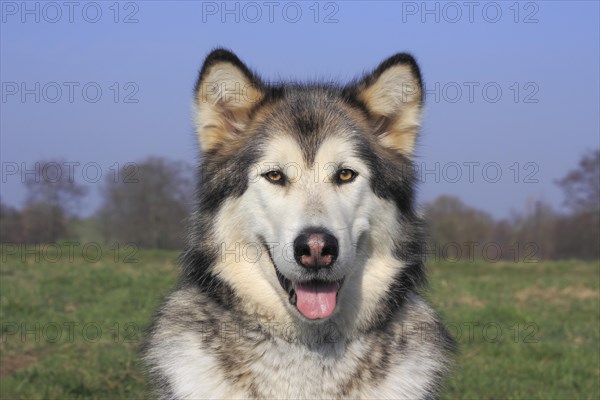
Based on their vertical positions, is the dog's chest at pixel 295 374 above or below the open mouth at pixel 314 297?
below

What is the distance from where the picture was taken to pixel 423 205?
15.9ft

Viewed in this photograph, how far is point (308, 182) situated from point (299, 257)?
506 millimetres

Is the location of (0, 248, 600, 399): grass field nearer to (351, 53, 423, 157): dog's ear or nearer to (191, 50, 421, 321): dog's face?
(191, 50, 421, 321): dog's face

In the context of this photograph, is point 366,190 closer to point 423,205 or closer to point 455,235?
point 423,205

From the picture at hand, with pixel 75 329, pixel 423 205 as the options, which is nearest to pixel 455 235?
pixel 75 329

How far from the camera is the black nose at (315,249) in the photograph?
3930 mm

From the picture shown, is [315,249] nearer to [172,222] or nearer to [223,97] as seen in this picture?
[223,97]

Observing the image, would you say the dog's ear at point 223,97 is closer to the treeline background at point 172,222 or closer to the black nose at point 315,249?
the black nose at point 315,249

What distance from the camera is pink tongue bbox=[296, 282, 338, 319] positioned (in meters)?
4.18

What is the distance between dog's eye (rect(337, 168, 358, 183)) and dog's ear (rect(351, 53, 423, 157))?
0.47m

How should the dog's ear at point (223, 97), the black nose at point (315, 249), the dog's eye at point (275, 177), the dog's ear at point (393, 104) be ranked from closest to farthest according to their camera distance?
the black nose at point (315, 249) → the dog's eye at point (275, 177) → the dog's ear at point (223, 97) → the dog's ear at point (393, 104)

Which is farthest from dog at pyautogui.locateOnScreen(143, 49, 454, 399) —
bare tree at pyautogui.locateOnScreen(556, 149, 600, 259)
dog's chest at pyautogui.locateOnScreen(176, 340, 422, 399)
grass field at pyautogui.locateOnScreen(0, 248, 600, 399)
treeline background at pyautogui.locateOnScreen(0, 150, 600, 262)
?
bare tree at pyautogui.locateOnScreen(556, 149, 600, 259)

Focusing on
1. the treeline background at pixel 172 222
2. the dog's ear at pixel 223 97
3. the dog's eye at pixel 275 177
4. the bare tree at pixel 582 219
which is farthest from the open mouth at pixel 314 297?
the bare tree at pixel 582 219

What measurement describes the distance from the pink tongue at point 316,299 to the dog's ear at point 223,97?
1.10 metres
